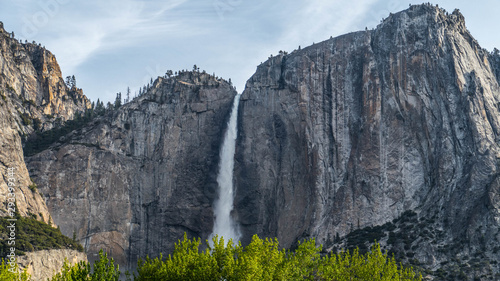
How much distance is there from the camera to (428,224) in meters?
109

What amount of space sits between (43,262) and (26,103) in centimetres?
5193

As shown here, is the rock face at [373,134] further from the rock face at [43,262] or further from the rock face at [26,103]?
the rock face at [26,103]

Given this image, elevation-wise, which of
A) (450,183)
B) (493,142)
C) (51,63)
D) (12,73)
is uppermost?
(51,63)

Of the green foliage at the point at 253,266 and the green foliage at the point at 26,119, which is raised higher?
the green foliage at the point at 26,119

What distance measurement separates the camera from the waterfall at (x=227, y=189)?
132m

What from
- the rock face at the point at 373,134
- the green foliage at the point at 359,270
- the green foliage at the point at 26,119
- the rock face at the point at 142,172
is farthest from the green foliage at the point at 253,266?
the green foliage at the point at 26,119

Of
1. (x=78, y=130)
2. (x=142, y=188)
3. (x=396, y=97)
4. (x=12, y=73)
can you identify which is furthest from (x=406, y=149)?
(x=12, y=73)

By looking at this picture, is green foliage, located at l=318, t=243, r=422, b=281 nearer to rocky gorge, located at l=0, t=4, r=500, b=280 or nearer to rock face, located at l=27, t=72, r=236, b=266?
rocky gorge, located at l=0, t=4, r=500, b=280

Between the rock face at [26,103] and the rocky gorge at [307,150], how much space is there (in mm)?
701

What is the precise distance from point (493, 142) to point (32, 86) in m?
98.9

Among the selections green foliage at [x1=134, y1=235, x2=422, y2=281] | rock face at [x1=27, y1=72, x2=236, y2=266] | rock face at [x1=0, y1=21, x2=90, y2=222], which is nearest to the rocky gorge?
rock face at [x1=27, y1=72, x2=236, y2=266]

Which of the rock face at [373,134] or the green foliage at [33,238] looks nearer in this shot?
the green foliage at [33,238]

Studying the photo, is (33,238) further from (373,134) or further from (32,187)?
(373,134)

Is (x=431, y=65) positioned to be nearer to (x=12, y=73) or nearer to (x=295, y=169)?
(x=295, y=169)
